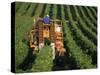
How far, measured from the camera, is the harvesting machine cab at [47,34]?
1.69m

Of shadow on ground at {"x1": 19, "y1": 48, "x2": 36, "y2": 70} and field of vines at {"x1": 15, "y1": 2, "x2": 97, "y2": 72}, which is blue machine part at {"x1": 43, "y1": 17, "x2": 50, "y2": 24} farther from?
shadow on ground at {"x1": 19, "y1": 48, "x2": 36, "y2": 70}

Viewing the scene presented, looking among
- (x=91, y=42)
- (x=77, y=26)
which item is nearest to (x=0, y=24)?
(x=77, y=26)

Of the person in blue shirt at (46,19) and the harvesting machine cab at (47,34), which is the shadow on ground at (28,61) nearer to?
the harvesting machine cab at (47,34)

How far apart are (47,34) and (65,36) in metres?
0.14

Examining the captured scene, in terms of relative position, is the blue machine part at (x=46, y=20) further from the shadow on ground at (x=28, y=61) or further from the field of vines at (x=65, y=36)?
the shadow on ground at (x=28, y=61)

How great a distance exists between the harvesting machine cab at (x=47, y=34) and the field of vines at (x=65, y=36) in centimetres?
3

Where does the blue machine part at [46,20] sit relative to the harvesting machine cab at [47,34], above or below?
above

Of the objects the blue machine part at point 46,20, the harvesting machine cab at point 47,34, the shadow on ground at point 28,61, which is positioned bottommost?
the shadow on ground at point 28,61

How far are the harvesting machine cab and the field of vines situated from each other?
0.10 ft

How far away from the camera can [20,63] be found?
163 centimetres

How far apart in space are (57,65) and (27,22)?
0.37 metres

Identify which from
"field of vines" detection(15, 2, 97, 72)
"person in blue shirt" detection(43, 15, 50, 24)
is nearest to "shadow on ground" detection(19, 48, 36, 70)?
"field of vines" detection(15, 2, 97, 72)

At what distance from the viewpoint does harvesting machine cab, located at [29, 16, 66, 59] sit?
1686mm

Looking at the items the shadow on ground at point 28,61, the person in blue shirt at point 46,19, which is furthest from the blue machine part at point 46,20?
the shadow on ground at point 28,61
